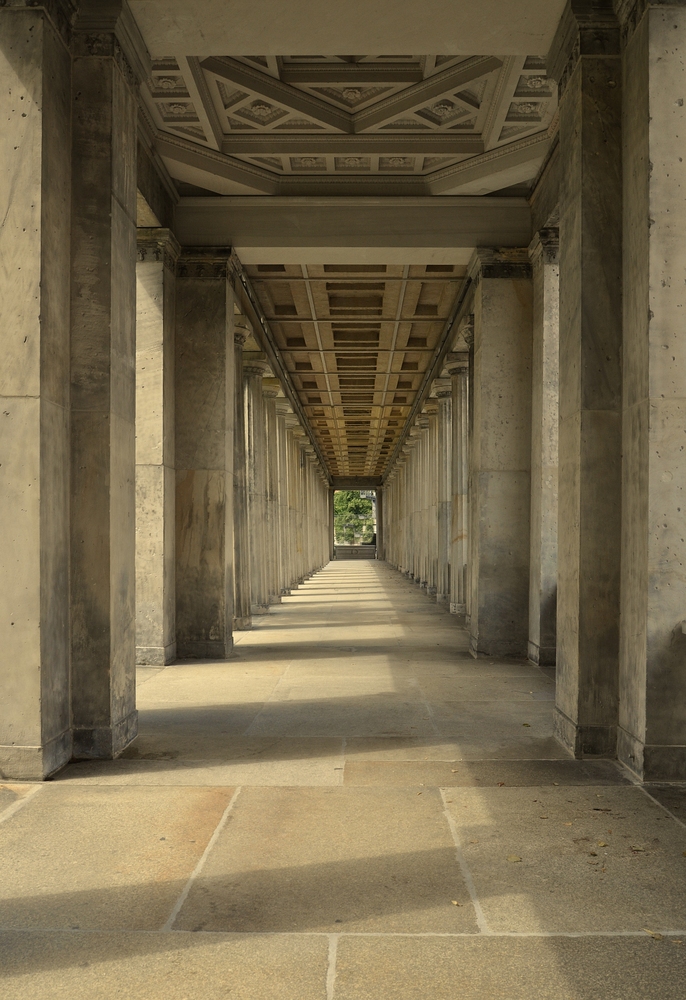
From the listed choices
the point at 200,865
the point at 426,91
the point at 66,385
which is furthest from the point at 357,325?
the point at 200,865

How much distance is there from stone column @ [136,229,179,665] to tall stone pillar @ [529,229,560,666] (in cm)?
522

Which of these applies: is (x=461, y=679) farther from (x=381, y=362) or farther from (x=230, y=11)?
(x=381, y=362)

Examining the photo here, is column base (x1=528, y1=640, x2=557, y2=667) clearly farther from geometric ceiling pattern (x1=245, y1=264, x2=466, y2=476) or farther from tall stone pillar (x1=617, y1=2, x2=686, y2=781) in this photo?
geometric ceiling pattern (x1=245, y1=264, x2=466, y2=476)

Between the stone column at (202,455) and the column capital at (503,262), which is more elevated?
the column capital at (503,262)

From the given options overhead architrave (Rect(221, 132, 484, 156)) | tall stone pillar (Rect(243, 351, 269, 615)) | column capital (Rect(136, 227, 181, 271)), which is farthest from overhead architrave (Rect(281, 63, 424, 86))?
tall stone pillar (Rect(243, 351, 269, 615))

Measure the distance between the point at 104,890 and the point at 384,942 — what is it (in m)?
1.50

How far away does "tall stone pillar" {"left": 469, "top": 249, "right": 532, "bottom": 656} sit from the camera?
1278 cm

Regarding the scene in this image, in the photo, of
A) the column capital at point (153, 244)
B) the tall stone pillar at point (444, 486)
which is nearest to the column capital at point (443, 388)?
the tall stone pillar at point (444, 486)

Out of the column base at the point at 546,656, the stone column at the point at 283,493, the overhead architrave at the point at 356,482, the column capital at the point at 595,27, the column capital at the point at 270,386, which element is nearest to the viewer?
the column capital at the point at 595,27

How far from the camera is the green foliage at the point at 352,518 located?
110m

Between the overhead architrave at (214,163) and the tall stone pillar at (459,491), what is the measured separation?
24.4 ft

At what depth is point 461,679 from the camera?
1070 centimetres

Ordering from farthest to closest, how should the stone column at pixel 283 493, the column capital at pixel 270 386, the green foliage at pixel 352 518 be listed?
1. the green foliage at pixel 352 518
2. the stone column at pixel 283 493
3. the column capital at pixel 270 386

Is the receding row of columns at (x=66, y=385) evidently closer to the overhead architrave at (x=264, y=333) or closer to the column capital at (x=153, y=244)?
the column capital at (x=153, y=244)
